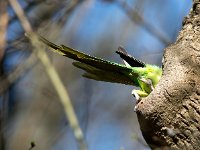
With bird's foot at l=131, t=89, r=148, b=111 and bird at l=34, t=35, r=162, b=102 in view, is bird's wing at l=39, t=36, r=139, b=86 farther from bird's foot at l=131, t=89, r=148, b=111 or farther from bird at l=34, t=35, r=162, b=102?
bird's foot at l=131, t=89, r=148, b=111

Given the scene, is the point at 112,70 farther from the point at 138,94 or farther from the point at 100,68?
the point at 138,94

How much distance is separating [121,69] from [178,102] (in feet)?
1.65

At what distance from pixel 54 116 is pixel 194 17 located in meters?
3.85

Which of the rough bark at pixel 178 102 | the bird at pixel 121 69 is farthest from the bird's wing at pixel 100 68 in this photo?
the rough bark at pixel 178 102

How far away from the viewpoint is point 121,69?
2988 mm

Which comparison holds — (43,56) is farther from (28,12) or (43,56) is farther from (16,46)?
(28,12)

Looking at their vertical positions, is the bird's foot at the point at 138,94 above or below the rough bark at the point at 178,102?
above

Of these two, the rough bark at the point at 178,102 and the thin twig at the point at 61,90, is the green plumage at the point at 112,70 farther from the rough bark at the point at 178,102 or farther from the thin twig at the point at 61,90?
the rough bark at the point at 178,102

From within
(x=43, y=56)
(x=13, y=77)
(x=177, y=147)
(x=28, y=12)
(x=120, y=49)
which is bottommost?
(x=177, y=147)

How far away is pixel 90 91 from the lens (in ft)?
16.3

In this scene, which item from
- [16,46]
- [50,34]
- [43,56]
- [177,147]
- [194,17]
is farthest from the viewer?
[50,34]

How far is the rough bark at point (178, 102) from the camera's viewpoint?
2.56 metres

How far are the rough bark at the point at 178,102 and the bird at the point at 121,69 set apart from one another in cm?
20

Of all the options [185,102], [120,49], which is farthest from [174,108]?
[120,49]
